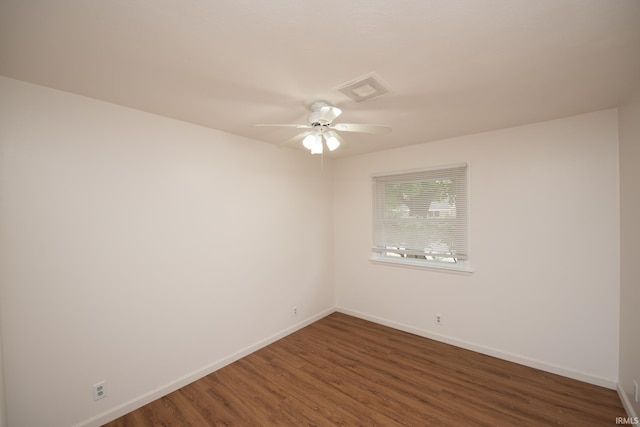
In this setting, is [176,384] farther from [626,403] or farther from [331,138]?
[626,403]

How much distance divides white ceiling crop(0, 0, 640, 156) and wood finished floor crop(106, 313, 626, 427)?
251 cm

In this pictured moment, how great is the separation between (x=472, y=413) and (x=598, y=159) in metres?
2.50

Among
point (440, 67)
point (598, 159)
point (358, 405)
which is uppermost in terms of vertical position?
point (440, 67)

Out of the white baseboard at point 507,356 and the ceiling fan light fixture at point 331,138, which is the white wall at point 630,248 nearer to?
the white baseboard at point 507,356

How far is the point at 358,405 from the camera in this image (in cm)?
215

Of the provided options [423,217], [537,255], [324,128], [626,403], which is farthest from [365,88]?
[626,403]

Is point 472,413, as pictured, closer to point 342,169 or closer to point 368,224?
point 368,224

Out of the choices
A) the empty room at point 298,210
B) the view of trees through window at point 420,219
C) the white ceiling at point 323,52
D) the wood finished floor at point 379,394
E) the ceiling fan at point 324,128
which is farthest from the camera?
the view of trees through window at point 420,219

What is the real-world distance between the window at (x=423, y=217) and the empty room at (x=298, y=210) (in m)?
0.03

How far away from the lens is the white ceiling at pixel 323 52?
113 cm

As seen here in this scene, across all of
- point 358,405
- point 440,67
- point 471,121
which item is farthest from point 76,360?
point 471,121

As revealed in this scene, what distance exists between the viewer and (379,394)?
7.48 ft

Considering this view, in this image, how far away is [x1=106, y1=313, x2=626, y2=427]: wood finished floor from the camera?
6.56 ft

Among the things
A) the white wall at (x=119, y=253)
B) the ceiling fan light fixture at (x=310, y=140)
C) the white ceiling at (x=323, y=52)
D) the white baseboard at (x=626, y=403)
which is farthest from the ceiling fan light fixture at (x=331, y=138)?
the white baseboard at (x=626, y=403)
